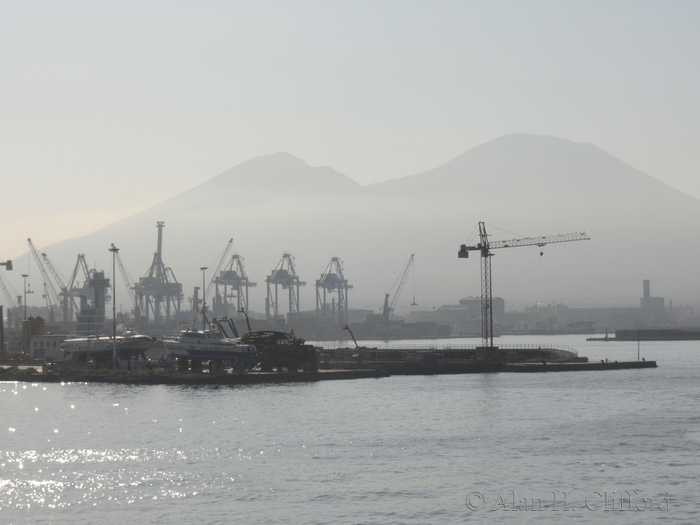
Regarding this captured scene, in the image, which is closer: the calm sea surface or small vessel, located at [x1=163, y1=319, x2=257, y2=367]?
the calm sea surface

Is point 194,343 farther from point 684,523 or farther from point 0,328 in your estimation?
point 684,523

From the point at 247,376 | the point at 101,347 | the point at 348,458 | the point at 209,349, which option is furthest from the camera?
the point at 101,347

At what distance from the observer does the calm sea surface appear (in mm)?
34969

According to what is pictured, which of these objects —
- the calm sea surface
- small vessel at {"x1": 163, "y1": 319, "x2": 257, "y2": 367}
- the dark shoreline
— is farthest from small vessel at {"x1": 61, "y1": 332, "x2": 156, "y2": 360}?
the calm sea surface

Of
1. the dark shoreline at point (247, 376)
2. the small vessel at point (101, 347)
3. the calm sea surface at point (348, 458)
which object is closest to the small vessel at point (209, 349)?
the dark shoreline at point (247, 376)

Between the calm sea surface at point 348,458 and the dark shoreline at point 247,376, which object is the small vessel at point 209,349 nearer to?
the dark shoreline at point 247,376

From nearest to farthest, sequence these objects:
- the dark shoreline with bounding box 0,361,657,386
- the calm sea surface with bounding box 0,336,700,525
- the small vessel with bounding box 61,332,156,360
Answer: the calm sea surface with bounding box 0,336,700,525
the dark shoreline with bounding box 0,361,657,386
the small vessel with bounding box 61,332,156,360

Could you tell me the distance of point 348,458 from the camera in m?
46.2

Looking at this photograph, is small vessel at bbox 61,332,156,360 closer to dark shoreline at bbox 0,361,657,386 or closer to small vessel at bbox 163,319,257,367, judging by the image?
dark shoreline at bbox 0,361,657,386

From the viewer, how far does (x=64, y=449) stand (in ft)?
162

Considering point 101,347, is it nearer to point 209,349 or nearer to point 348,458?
point 209,349

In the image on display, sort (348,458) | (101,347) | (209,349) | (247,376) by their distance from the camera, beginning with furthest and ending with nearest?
(101,347)
(209,349)
(247,376)
(348,458)

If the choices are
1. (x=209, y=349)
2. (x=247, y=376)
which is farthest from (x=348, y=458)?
(x=209, y=349)

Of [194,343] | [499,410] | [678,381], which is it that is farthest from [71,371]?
[678,381]
